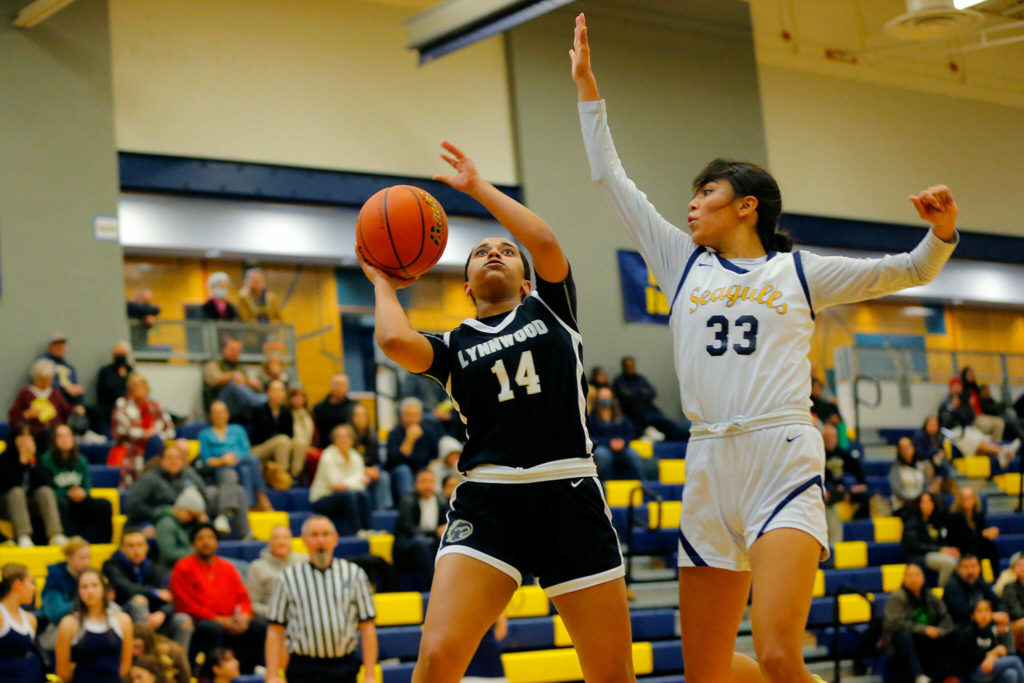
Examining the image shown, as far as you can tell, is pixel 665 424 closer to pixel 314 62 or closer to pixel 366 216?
pixel 314 62

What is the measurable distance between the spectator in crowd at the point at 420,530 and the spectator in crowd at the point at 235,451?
5.08ft

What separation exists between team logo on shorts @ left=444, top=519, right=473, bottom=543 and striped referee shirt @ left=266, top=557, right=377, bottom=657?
3929 millimetres

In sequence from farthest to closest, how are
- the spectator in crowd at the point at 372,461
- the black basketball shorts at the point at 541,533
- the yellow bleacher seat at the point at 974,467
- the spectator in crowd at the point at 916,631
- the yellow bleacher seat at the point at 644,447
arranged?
1. the yellow bleacher seat at the point at 974,467
2. the yellow bleacher seat at the point at 644,447
3. the spectator in crowd at the point at 372,461
4. the spectator in crowd at the point at 916,631
5. the black basketball shorts at the point at 541,533

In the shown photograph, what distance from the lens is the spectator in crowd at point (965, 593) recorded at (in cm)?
1137

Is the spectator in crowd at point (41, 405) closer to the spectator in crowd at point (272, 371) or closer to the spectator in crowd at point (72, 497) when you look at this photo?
the spectator in crowd at point (72, 497)

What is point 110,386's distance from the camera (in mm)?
12258

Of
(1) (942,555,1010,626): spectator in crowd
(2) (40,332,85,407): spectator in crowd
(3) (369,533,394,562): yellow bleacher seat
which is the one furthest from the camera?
(2) (40,332,85,407): spectator in crowd

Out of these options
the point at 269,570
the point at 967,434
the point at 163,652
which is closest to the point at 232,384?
the point at 269,570

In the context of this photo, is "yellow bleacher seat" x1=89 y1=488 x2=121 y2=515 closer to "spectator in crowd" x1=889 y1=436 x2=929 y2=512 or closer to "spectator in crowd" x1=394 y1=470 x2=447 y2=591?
"spectator in crowd" x1=394 y1=470 x2=447 y2=591

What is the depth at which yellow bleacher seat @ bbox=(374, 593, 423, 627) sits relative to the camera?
1001cm

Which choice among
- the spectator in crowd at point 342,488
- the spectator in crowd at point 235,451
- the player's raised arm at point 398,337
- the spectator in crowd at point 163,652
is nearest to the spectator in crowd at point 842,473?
the spectator in crowd at point 342,488

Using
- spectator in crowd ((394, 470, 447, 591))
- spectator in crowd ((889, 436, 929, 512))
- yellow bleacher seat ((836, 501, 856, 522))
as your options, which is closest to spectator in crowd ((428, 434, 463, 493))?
spectator in crowd ((394, 470, 447, 591))

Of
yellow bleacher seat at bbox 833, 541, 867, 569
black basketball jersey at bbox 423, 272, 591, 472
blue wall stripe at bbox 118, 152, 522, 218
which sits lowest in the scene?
yellow bleacher seat at bbox 833, 541, 867, 569

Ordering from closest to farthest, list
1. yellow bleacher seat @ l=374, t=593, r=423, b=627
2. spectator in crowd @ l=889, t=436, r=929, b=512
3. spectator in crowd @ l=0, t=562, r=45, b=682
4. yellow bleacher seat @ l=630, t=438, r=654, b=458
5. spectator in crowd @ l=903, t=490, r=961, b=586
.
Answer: spectator in crowd @ l=0, t=562, r=45, b=682 < yellow bleacher seat @ l=374, t=593, r=423, b=627 < spectator in crowd @ l=903, t=490, r=961, b=586 < spectator in crowd @ l=889, t=436, r=929, b=512 < yellow bleacher seat @ l=630, t=438, r=654, b=458
